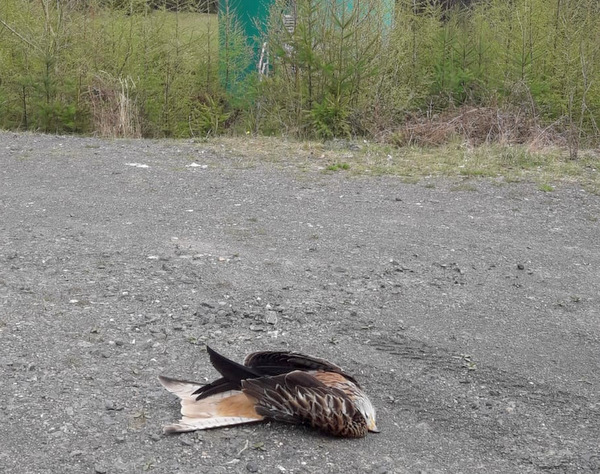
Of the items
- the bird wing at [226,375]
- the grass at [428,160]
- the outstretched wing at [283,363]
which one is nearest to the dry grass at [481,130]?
the grass at [428,160]

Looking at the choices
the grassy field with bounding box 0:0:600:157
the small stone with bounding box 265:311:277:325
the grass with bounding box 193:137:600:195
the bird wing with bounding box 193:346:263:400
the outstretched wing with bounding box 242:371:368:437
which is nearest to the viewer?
the outstretched wing with bounding box 242:371:368:437

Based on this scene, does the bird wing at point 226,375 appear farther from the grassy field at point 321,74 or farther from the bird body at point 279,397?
the grassy field at point 321,74

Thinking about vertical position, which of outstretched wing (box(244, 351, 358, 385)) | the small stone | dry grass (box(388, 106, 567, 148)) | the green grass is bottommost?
the small stone

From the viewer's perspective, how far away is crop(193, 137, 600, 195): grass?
361 inches

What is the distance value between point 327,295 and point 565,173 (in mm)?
5063

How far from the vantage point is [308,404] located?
11.8ft

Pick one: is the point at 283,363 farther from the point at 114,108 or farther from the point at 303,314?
the point at 114,108

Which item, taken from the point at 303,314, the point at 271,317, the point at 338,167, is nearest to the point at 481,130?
the point at 338,167

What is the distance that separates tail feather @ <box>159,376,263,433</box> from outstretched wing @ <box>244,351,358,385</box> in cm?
18

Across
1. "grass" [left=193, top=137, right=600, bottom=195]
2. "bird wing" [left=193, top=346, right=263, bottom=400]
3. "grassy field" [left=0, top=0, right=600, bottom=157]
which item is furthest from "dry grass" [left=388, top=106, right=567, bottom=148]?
"bird wing" [left=193, top=346, right=263, bottom=400]

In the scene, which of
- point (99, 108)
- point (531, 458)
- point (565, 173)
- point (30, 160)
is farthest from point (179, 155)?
point (531, 458)

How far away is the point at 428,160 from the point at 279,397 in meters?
6.75

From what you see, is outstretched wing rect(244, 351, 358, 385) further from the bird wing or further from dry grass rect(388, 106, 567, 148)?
dry grass rect(388, 106, 567, 148)

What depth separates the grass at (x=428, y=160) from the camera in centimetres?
917
